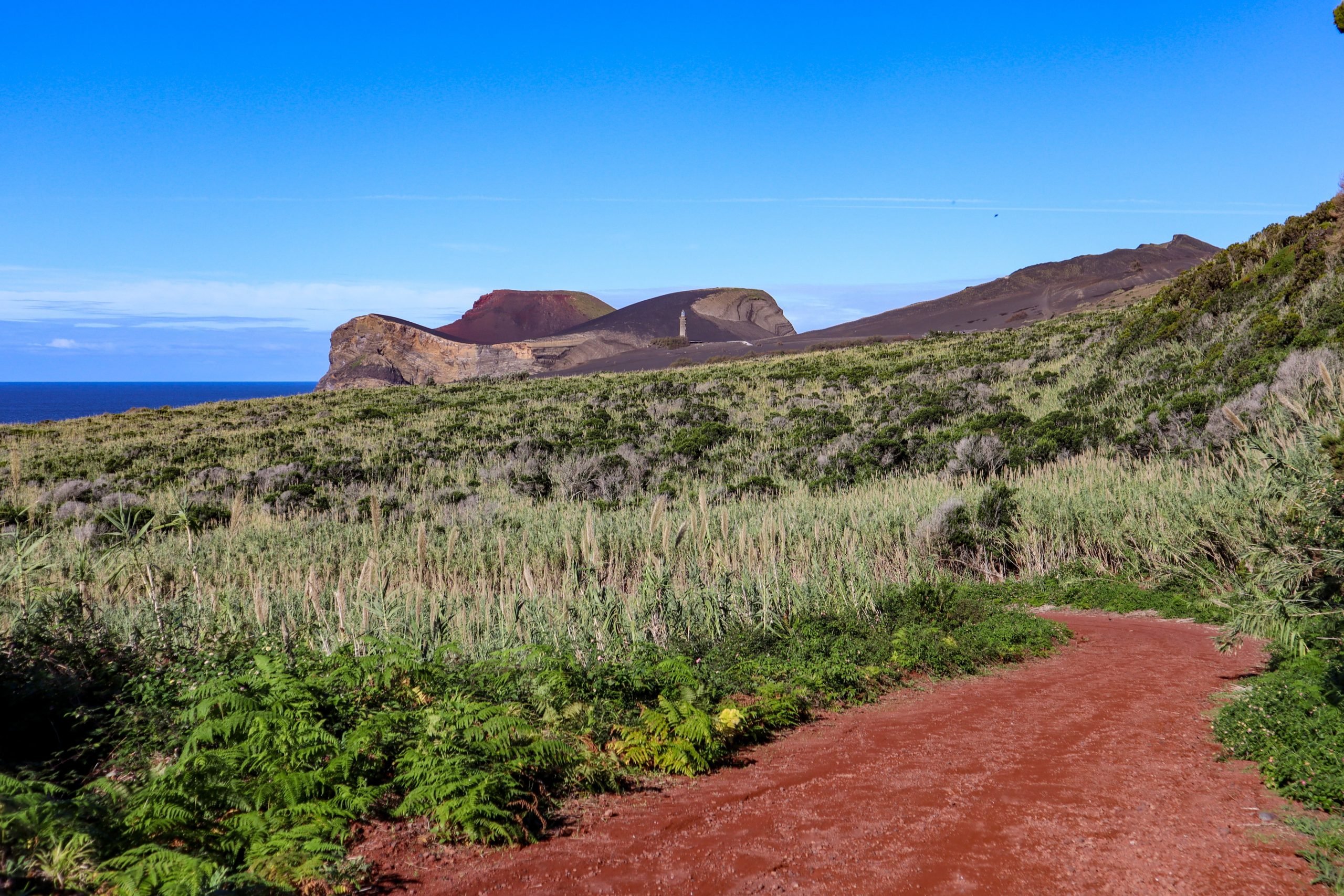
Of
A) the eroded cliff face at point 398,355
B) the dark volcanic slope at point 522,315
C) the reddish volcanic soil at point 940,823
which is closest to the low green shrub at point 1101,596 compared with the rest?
the reddish volcanic soil at point 940,823

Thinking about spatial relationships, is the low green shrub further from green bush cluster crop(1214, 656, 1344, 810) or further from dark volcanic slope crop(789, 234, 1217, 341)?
dark volcanic slope crop(789, 234, 1217, 341)

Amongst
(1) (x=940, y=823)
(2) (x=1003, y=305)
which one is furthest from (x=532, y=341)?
(1) (x=940, y=823)

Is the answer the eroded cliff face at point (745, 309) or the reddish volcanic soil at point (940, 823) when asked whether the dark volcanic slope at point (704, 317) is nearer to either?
the eroded cliff face at point (745, 309)

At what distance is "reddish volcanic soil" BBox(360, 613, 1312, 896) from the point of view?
3297 millimetres

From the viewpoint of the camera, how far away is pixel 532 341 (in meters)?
96.3

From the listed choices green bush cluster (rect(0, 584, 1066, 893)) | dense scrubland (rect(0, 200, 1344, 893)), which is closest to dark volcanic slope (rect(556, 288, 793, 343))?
dense scrubland (rect(0, 200, 1344, 893))

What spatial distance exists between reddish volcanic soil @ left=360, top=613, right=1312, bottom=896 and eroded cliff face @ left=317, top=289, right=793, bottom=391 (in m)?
80.1

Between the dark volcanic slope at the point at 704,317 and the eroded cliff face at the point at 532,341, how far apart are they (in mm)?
140

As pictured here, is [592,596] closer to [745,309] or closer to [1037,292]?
[1037,292]

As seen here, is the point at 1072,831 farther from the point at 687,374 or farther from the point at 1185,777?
the point at 687,374

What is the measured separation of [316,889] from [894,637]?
5021 millimetres

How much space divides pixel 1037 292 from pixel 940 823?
301 ft

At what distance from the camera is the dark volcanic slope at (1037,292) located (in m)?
74.6

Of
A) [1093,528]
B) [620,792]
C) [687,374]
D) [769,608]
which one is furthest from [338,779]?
[687,374]
